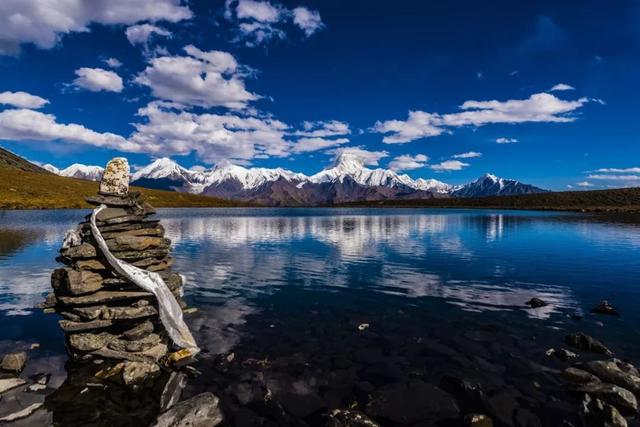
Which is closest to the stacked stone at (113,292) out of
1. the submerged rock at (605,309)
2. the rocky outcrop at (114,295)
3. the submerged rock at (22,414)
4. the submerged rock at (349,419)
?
the rocky outcrop at (114,295)

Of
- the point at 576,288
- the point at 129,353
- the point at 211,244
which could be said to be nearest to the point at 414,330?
the point at 129,353

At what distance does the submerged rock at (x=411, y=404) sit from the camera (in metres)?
13.5

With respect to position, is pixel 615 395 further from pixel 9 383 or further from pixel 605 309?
pixel 9 383

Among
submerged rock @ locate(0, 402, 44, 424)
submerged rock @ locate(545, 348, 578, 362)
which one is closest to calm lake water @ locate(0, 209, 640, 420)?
submerged rock @ locate(545, 348, 578, 362)

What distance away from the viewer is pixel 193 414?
522 inches

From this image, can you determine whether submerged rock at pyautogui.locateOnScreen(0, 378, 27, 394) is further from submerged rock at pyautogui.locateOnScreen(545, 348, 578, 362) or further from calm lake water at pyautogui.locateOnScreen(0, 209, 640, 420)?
submerged rock at pyautogui.locateOnScreen(545, 348, 578, 362)

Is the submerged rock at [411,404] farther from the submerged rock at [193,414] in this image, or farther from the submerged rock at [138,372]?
the submerged rock at [138,372]

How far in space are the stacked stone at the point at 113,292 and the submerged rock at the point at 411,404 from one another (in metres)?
9.63

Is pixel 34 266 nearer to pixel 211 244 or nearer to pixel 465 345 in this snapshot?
pixel 211 244

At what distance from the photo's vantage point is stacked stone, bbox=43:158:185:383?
697 inches

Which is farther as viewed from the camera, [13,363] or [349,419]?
[13,363]

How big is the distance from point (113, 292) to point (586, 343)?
911 inches

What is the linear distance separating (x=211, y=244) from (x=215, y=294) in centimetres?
3590

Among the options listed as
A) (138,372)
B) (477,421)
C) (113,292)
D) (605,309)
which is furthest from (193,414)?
(605,309)
